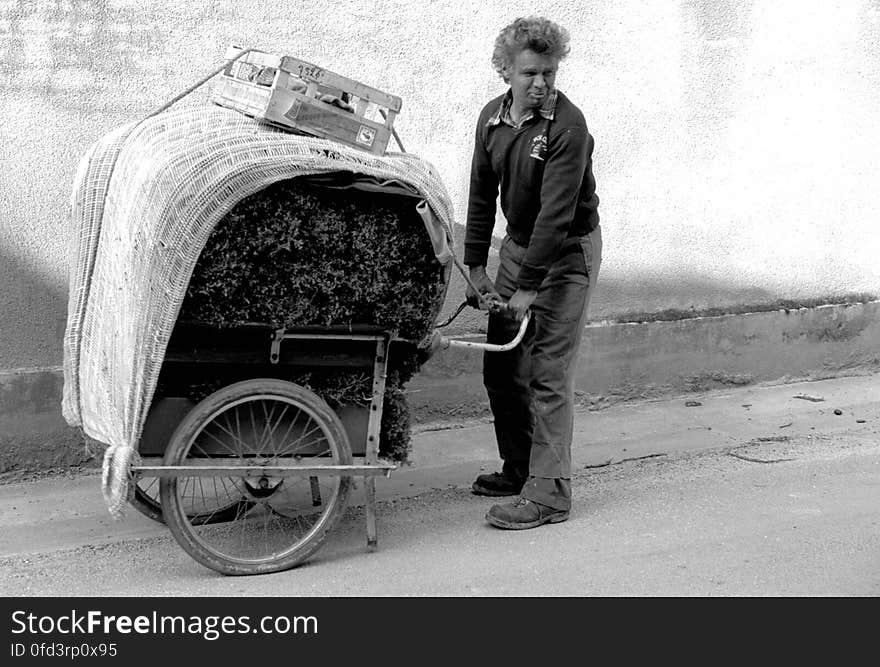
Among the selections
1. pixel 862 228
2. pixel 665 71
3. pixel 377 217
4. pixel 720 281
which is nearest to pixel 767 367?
pixel 720 281

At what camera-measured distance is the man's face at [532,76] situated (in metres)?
4.40

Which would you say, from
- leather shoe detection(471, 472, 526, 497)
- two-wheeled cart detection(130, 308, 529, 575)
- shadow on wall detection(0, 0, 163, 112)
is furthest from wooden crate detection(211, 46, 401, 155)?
leather shoe detection(471, 472, 526, 497)

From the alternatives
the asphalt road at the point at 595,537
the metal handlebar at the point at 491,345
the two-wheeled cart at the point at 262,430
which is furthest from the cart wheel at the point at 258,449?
the metal handlebar at the point at 491,345

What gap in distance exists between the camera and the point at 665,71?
648cm

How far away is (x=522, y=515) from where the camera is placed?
472cm

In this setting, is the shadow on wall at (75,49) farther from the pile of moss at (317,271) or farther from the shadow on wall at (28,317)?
the pile of moss at (317,271)

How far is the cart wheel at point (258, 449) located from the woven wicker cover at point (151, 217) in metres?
0.20

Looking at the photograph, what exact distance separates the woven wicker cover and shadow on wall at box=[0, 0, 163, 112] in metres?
0.95

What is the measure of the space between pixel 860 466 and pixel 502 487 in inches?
71.4

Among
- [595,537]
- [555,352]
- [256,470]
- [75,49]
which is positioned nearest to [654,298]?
[555,352]

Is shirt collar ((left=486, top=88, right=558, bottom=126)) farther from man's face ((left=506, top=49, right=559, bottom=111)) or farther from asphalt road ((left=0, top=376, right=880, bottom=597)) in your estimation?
asphalt road ((left=0, top=376, right=880, bottom=597))

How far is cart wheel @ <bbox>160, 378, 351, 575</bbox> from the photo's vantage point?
4.09 meters

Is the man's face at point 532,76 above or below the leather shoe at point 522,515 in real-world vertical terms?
above

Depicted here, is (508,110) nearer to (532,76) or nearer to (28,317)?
(532,76)
